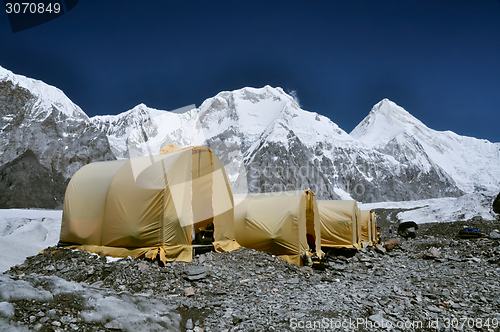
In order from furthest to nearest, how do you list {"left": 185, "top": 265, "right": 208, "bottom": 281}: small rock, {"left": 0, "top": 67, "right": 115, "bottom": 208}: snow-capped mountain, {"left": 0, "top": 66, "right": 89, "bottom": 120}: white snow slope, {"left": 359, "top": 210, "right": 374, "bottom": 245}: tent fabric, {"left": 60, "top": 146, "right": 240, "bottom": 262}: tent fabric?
1. {"left": 0, "top": 66, "right": 89, "bottom": 120}: white snow slope
2. {"left": 0, "top": 67, "right": 115, "bottom": 208}: snow-capped mountain
3. {"left": 359, "top": 210, "right": 374, "bottom": 245}: tent fabric
4. {"left": 60, "top": 146, "right": 240, "bottom": 262}: tent fabric
5. {"left": 185, "top": 265, "right": 208, "bottom": 281}: small rock

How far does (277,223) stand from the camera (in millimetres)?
11195

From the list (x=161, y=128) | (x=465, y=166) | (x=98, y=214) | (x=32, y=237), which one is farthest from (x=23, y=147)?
(x=465, y=166)

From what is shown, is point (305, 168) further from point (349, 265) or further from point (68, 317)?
point (68, 317)

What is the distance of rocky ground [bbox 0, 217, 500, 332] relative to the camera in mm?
4137

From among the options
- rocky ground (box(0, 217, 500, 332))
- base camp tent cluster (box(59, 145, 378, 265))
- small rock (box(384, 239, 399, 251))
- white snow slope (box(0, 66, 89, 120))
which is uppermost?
white snow slope (box(0, 66, 89, 120))

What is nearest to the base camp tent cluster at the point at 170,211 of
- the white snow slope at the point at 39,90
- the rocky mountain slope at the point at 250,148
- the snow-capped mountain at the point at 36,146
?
the rocky mountain slope at the point at 250,148

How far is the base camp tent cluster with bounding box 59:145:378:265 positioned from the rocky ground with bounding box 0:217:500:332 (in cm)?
64

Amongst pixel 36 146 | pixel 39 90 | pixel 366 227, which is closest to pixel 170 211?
pixel 366 227

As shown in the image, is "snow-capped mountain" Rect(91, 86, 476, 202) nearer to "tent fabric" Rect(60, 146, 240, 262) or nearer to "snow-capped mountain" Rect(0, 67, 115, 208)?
"snow-capped mountain" Rect(0, 67, 115, 208)

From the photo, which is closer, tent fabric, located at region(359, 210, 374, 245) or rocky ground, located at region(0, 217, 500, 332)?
rocky ground, located at region(0, 217, 500, 332)

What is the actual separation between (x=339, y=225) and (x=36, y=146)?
7588 centimetres

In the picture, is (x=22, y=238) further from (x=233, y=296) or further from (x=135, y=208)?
(x=233, y=296)

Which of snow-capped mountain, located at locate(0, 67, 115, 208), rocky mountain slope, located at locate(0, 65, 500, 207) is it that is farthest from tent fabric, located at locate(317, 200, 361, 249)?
snow-capped mountain, located at locate(0, 67, 115, 208)

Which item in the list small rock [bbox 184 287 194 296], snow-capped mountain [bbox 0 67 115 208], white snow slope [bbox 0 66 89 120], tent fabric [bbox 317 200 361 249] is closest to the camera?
small rock [bbox 184 287 194 296]
